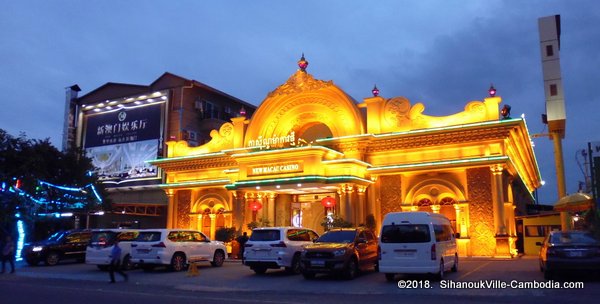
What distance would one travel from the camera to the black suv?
22.7 metres

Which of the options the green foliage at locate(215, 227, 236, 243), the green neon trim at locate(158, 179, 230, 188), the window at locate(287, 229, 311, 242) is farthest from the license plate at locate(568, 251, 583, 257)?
the green neon trim at locate(158, 179, 230, 188)

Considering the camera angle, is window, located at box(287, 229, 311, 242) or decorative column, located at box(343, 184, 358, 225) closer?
window, located at box(287, 229, 311, 242)

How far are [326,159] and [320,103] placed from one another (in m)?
4.41

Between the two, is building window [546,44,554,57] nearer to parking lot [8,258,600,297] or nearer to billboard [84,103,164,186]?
parking lot [8,258,600,297]

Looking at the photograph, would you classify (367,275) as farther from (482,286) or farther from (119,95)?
(119,95)

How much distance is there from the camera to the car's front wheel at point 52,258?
2278cm

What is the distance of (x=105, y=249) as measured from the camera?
19.5m

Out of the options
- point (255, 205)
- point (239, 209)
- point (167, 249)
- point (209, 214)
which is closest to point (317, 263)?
point (167, 249)

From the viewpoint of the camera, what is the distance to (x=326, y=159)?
2616 cm

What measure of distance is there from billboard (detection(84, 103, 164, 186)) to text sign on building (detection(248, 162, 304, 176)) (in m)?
15.2

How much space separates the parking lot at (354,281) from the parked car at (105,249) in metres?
0.49

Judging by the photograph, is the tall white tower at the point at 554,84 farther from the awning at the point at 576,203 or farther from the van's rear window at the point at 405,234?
the van's rear window at the point at 405,234

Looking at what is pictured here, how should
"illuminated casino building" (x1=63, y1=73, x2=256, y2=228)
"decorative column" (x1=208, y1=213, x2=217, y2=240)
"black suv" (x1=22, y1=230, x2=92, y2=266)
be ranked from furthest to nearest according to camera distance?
"illuminated casino building" (x1=63, y1=73, x2=256, y2=228)
"decorative column" (x1=208, y1=213, x2=217, y2=240)
"black suv" (x1=22, y1=230, x2=92, y2=266)

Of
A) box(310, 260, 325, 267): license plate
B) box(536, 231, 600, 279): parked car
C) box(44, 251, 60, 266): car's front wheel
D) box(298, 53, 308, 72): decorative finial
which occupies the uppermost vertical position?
box(298, 53, 308, 72): decorative finial
